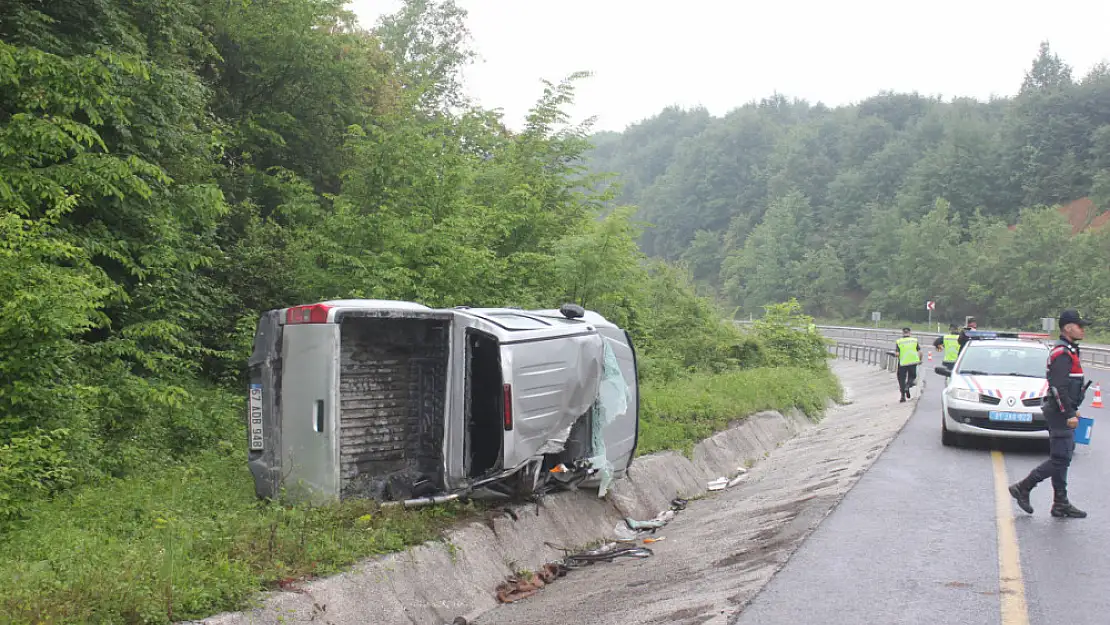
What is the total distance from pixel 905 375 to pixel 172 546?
18434 mm

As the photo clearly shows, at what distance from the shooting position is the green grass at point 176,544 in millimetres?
5098

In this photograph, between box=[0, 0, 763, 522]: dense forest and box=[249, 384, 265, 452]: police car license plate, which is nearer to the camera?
box=[249, 384, 265, 452]: police car license plate

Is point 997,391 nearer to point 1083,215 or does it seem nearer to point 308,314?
point 308,314

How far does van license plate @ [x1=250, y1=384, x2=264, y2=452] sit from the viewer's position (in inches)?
304

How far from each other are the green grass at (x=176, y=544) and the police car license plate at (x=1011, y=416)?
308 inches

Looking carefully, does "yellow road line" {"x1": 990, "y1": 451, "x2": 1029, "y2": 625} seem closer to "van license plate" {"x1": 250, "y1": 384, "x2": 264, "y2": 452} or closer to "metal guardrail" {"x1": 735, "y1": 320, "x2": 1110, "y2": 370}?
"van license plate" {"x1": 250, "y1": 384, "x2": 264, "y2": 452}

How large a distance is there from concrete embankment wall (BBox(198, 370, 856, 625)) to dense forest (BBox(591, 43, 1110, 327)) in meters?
51.0

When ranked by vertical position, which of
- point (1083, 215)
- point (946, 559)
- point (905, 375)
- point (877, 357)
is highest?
point (1083, 215)

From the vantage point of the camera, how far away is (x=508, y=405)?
7.69 m

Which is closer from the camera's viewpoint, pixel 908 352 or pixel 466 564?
pixel 466 564

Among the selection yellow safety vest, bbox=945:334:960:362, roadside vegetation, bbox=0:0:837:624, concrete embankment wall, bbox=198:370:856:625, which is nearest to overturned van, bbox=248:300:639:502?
concrete embankment wall, bbox=198:370:856:625

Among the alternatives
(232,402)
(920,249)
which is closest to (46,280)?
(232,402)

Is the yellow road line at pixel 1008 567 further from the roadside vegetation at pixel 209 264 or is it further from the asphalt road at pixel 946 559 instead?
the roadside vegetation at pixel 209 264

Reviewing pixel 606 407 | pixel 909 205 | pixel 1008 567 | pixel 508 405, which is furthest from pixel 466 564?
pixel 909 205
